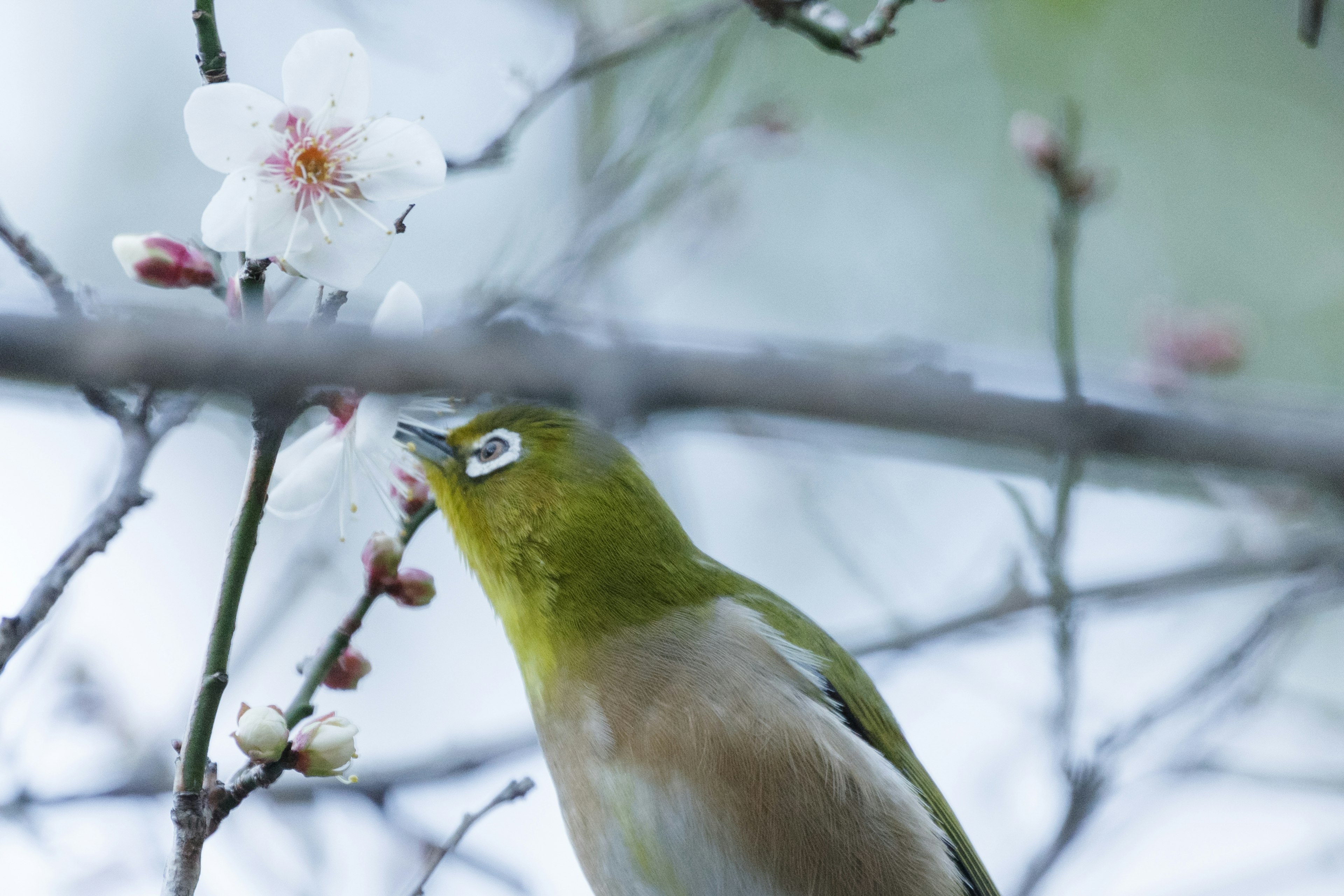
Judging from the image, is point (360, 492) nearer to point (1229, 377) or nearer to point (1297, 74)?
point (1229, 377)

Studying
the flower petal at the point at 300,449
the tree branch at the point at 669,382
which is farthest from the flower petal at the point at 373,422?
the tree branch at the point at 669,382

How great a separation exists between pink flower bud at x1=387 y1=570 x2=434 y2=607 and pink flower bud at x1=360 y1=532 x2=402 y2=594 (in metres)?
0.02

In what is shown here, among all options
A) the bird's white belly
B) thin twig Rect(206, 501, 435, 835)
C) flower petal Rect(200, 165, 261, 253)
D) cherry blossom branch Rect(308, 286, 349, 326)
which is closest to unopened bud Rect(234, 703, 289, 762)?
thin twig Rect(206, 501, 435, 835)

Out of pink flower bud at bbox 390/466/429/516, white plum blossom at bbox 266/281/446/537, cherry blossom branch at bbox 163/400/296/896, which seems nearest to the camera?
cherry blossom branch at bbox 163/400/296/896

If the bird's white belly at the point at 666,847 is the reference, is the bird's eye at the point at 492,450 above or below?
above

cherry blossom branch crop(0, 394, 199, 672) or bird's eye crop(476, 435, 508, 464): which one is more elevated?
cherry blossom branch crop(0, 394, 199, 672)

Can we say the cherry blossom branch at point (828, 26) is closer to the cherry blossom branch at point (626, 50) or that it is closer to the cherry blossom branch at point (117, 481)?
the cherry blossom branch at point (626, 50)

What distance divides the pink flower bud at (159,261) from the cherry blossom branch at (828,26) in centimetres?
124

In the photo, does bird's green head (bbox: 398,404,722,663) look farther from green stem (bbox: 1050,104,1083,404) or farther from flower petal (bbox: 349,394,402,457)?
green stem (bbox: 1050,104,1083,404)

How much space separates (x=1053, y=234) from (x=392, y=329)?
166 centimetres

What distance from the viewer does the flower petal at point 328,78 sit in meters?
2.18

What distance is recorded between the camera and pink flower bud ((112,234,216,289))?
2.14 meters

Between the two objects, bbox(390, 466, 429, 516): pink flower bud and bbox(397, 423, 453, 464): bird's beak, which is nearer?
bbox(390, 466, 429, 516): pink flower bud

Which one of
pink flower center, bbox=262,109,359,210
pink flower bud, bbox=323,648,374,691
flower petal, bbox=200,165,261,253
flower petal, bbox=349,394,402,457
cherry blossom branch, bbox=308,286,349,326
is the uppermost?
pink flower center, bbox=262,109,359,210
